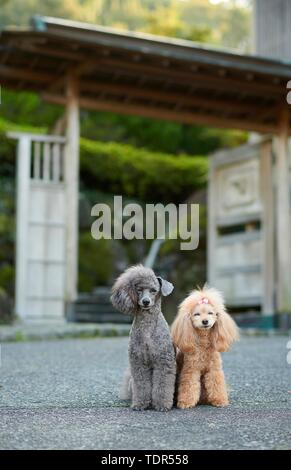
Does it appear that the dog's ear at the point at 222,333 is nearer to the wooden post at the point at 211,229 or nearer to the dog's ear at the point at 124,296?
the dog's ear at the point at 124,296

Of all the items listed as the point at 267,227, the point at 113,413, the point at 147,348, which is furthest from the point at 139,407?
the point at 267,227

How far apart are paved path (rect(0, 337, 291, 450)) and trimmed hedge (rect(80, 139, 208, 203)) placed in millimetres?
8177

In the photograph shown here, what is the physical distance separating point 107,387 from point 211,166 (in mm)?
7756

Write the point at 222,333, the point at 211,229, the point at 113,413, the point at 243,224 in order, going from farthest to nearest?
1. the point at 211,229
2. the point at 243,224
3. the point at 222,333
4. the point at 113,413

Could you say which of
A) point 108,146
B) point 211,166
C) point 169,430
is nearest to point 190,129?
point 108,146

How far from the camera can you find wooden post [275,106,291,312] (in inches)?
410

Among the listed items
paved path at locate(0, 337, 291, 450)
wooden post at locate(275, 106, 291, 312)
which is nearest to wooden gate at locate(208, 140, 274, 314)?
→ wooden post at locate(275, 106, 291, 312)

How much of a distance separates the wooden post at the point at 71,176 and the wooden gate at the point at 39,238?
0.14 meters

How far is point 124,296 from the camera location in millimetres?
3793

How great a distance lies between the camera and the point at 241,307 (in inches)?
Result: 464

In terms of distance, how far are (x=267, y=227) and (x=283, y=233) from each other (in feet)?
1.16

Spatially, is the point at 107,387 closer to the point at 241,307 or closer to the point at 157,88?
the point at 157,88

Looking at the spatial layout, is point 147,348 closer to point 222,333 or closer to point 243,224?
point 222,333
